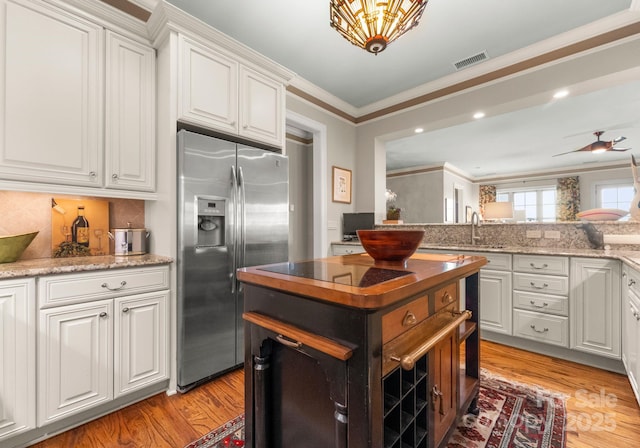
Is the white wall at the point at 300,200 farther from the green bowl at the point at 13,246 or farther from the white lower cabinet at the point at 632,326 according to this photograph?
the white lower cabinet at the point at 632,326

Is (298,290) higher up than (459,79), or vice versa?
(459,79)

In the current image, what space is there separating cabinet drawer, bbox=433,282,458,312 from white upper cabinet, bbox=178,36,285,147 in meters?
1.98

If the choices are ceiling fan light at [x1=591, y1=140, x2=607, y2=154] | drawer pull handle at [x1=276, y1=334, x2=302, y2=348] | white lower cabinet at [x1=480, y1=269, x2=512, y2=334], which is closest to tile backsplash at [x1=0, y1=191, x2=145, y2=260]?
drawer pull handle at [x1=276, y1=334, x2=302, y2=348]

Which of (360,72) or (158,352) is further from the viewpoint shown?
(360,72)

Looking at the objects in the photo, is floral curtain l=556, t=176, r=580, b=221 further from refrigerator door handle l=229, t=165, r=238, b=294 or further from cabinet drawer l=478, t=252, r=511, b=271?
refrigerator door handle l=229, t=165, r=238, b=294

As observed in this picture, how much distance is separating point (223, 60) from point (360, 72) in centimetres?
169

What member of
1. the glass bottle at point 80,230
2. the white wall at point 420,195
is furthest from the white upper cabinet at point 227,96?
the white wall at point 420,195

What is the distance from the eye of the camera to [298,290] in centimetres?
94

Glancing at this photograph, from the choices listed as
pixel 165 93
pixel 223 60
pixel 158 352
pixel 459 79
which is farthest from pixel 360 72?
pixel 158 352

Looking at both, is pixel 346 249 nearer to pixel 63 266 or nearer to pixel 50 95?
pixel 63 266

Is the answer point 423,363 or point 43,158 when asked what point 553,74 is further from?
point 43,158

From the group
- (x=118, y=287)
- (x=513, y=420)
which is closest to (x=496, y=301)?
(x=513, y=420)

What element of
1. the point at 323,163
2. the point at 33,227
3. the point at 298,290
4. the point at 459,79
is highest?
the point at 459,79

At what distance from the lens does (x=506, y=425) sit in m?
1.64
